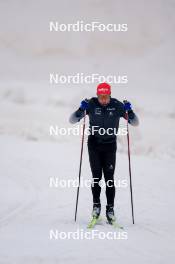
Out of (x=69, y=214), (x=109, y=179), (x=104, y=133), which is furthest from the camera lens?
(x=69, y=214)

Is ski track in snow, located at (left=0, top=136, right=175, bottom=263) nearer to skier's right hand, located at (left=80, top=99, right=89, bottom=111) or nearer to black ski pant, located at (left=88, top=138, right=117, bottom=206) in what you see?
black ski pant, located at (left=88, top=138, right=117, bottom=206)

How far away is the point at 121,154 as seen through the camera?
701 inches

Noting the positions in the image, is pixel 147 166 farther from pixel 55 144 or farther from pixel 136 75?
pixel 136 75

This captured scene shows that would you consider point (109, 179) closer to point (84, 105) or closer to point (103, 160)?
point (103, 160)

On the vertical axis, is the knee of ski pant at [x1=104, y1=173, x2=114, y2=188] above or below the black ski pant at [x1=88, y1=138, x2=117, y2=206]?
below

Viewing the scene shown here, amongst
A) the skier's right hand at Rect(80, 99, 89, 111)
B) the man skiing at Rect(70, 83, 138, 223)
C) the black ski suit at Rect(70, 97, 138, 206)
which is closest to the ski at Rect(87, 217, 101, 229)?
the man skiing at Rect(70, 83, 138, 223)

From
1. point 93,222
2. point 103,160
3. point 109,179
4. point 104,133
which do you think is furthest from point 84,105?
point 93,222

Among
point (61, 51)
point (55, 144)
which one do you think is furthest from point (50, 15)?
point (55, 144)

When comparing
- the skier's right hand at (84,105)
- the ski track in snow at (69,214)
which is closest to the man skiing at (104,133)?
the skier's right hand at (84,105)

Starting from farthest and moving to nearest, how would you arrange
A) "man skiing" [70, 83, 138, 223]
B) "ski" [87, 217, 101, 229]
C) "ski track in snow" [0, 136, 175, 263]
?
1. "man skiing" [70, 83, 138, 223]
2. "ski" [87, 217, 101, 229]
3. "ski track in snow" [0, 136, 175, 263]

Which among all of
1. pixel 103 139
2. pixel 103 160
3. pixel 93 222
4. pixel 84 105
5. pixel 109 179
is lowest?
pixel 93 222

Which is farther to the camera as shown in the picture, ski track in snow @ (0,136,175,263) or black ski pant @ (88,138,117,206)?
black ski pant @ (88,138,117,206)

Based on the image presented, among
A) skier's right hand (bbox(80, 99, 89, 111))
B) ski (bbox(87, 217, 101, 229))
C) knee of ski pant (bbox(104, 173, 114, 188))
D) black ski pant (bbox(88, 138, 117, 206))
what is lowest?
ski (bbox(87, 217, 101, 229))

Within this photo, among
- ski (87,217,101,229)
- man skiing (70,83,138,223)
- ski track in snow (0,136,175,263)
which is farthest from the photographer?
man skiing (70,83,138,223)
